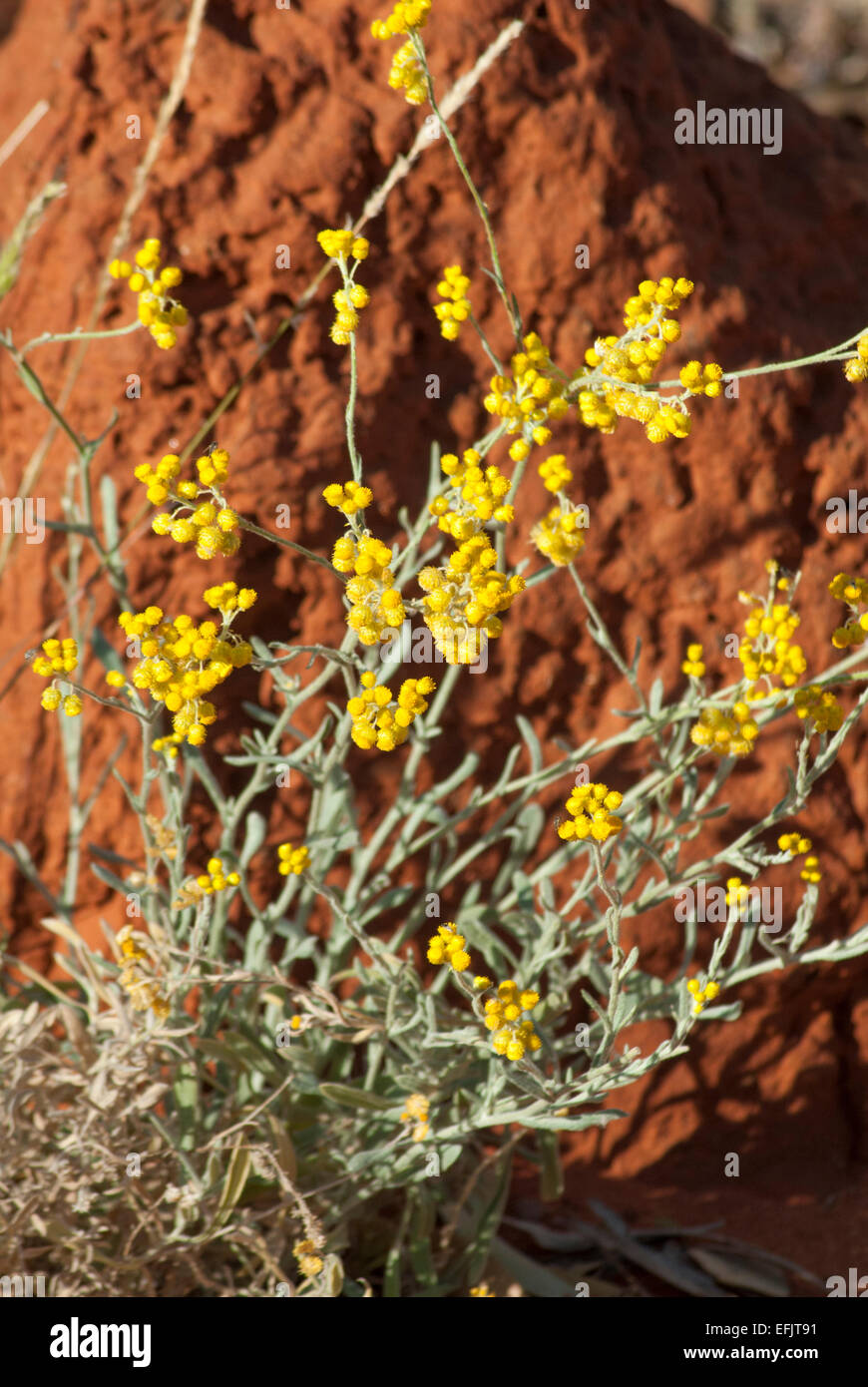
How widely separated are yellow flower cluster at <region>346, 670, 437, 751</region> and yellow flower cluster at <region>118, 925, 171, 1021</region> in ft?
1.78

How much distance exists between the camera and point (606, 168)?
2090mm

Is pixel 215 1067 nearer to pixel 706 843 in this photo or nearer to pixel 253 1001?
pixel 253 1001

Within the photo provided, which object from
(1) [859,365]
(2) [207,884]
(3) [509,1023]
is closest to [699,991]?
(3) [509,1023]

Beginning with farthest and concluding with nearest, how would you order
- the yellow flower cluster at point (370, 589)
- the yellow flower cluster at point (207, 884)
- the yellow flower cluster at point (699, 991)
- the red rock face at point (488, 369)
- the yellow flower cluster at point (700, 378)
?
the red rock face at point (488, 369)
the yellow flower cluster at point (207, 884)
the yellow flower cluster at point (699, 991)
the yellow flower cluster at point (700, 378)
the yellow flower cluster at point (370, 589)

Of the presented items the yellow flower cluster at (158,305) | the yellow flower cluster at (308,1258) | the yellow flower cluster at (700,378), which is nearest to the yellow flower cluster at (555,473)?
the yellow flower cluster at (700,378)

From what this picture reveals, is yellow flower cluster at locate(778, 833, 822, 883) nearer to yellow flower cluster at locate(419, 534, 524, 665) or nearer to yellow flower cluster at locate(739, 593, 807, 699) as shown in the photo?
yellow flower cluster at locate(739, 593, 807, 699)

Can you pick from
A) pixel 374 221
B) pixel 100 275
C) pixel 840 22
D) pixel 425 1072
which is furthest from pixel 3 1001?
pixel 840 22

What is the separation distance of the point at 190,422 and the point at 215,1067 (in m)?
0.97

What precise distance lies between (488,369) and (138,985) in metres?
1.10

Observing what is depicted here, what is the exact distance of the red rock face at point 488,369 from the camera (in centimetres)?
204

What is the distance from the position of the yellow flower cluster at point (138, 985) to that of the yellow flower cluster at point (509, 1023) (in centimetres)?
46

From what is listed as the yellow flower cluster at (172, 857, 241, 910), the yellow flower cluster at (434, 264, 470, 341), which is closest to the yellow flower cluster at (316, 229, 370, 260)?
the yellow flower cluster at (434, 264, 470, 341)

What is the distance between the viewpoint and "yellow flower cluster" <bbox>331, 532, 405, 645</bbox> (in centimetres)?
Result: 119

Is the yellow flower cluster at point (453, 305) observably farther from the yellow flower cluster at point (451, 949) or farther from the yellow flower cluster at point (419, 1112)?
the yellow flower cluster at point (419, 1112)
